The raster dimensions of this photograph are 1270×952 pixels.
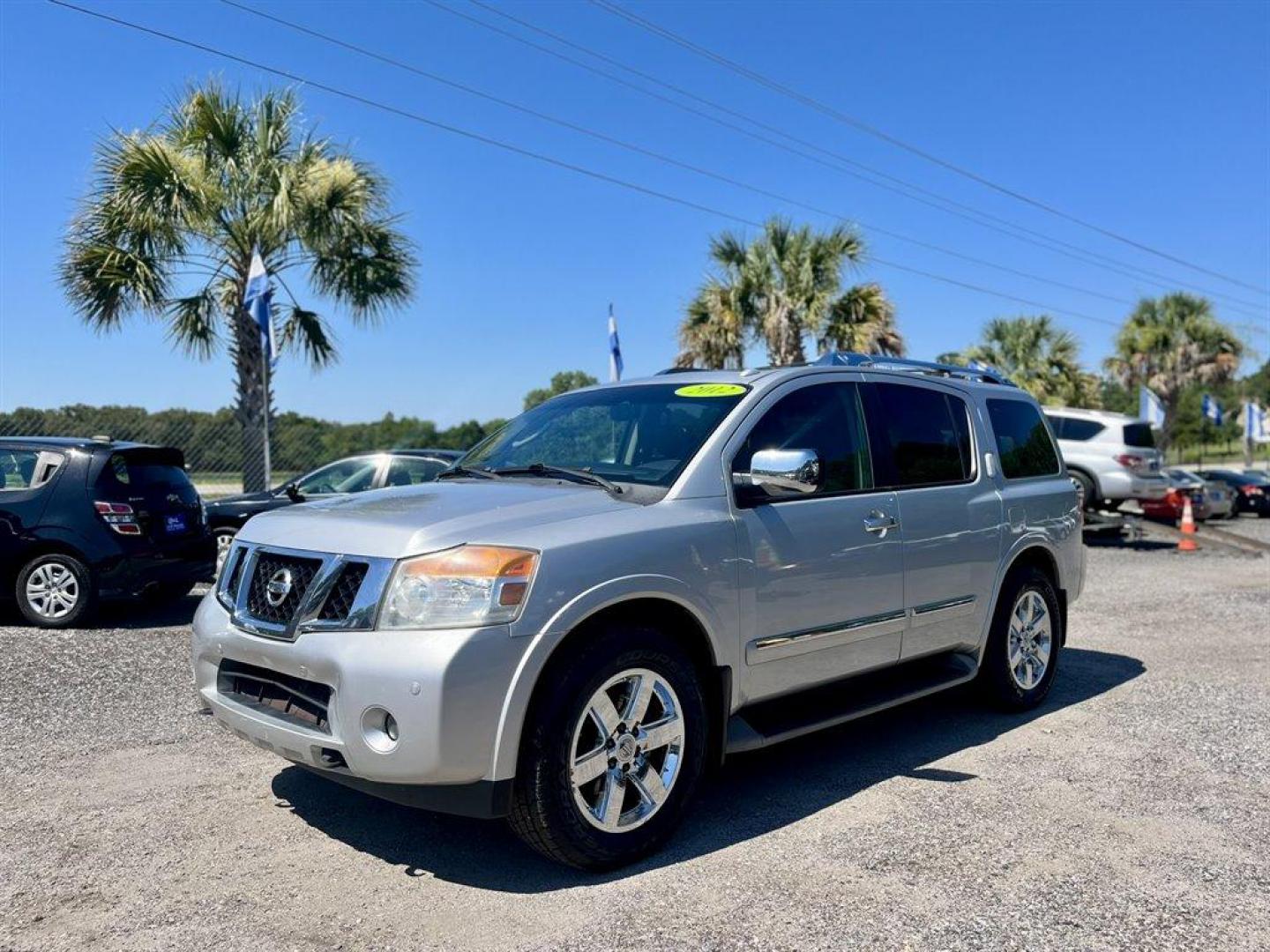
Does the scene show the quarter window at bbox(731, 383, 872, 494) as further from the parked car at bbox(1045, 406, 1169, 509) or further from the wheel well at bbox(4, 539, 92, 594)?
the parked car at bbox(1045, 406, 1169, 509)

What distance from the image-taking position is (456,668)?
3.26 meters

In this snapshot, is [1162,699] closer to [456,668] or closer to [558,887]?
[558,887]

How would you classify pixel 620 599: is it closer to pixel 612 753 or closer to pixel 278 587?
pixel 612 753

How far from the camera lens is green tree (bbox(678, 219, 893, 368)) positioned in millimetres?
20312

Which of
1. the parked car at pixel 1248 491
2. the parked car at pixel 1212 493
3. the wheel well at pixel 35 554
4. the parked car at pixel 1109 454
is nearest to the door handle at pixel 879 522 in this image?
the wheel well at pixel 35 554

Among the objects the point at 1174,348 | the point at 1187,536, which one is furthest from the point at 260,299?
the point at 1174,348

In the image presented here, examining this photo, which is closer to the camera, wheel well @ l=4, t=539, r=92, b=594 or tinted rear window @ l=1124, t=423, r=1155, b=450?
wheel well @ l=4, t=539, r=92, b=594

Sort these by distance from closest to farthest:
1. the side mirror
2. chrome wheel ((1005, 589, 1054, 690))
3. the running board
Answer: the side mirror → the running board → chrome wheel ((1005, 589, 1054, 690))

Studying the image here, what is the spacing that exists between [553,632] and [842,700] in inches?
69.8

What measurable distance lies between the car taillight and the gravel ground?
2.48 meters

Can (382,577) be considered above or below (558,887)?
above

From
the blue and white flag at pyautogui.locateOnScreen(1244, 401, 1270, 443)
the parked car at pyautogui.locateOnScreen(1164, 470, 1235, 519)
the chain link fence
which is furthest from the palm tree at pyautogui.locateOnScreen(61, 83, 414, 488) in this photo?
the blue and white flag at pyautogui.locateOnScreen(1244, 401, 1270, 443)

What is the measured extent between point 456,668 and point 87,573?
6.42 meters

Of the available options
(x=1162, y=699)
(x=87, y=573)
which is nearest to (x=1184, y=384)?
(x=1162, y=699)
